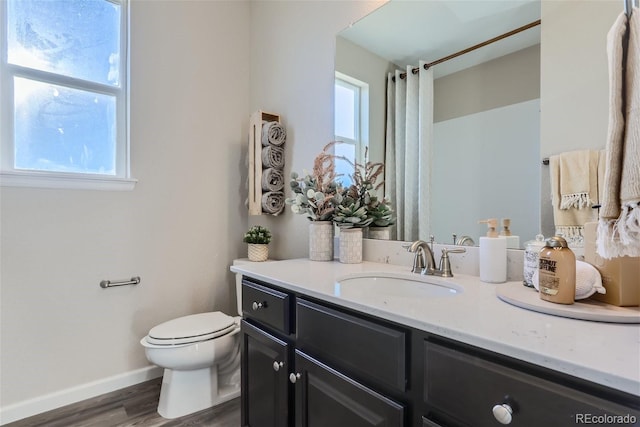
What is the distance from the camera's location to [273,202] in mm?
2109

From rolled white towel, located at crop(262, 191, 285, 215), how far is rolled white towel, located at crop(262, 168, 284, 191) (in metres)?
0.03

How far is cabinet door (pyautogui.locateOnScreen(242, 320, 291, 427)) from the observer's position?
1111 millimetres

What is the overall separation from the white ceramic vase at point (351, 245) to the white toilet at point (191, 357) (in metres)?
0.82

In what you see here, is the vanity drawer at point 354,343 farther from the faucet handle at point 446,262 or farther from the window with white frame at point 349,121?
the window with white frame at point 349,121

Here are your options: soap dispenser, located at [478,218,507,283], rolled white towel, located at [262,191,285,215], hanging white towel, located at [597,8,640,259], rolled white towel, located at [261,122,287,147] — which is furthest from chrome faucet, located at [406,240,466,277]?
rolled white towel, located at [261,122,287,147]

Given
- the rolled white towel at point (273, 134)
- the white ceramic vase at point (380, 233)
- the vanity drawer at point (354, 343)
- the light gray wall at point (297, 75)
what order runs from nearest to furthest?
the vanity drawer at point (354, 343) → the white ceramic vase at point (380, 233) → the light gray wall at point (297, 75) → the rolled white towel at point (273, 134)

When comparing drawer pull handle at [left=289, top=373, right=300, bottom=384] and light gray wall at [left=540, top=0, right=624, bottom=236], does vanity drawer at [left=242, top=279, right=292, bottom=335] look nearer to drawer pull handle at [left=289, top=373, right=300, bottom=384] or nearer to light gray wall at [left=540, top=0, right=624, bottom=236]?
drawer pull handle at [left=289, top=373, right=300, bottom=384]

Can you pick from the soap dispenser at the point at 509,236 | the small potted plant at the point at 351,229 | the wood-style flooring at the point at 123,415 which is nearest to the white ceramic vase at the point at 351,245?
the small potted plant at the point at 351,229

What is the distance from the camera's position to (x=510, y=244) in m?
1.12

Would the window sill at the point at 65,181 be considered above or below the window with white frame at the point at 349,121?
below

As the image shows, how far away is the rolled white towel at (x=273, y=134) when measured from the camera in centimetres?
207

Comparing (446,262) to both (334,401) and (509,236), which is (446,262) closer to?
(509,236)

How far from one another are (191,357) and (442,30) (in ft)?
6.33

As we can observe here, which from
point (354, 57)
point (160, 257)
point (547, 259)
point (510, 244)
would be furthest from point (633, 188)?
point (160, 257)
